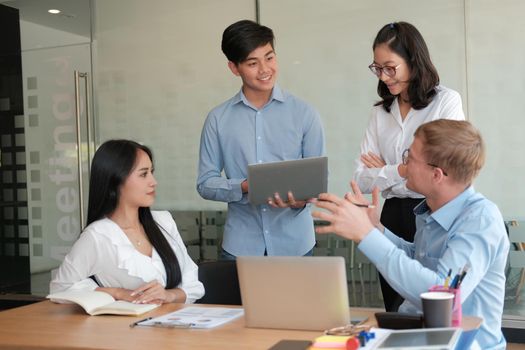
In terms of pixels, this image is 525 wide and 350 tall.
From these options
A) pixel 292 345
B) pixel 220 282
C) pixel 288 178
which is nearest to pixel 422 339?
pixel 292 345

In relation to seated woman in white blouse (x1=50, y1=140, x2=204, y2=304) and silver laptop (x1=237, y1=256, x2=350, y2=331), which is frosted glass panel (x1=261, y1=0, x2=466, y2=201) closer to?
seated woman in white blouse (x1=50, y1=140, x2=204, y2=304)

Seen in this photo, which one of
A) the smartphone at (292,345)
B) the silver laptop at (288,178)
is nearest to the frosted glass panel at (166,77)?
the silver laptop at (288,178)

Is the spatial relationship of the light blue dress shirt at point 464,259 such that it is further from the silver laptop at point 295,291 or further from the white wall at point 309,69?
the white wall at point 309,69

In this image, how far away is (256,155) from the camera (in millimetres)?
3672

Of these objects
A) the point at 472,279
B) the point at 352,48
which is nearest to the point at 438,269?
the point at 472,279

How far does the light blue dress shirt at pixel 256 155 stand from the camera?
362 cm

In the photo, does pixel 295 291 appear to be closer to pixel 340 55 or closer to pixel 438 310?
pixel 438 310

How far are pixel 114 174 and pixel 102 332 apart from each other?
1008 mm

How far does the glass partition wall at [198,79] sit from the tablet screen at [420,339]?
3148mm

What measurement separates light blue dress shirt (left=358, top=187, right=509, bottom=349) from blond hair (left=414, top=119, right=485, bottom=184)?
103mm

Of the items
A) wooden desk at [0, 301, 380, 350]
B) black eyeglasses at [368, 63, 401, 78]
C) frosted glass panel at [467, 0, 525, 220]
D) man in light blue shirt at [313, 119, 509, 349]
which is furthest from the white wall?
wooden desk at [0, 301, 380, 350]

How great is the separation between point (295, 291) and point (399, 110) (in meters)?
1.48

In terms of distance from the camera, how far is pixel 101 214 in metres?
3.21

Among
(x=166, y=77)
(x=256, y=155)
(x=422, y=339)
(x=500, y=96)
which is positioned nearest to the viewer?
(x=422, y=339)
